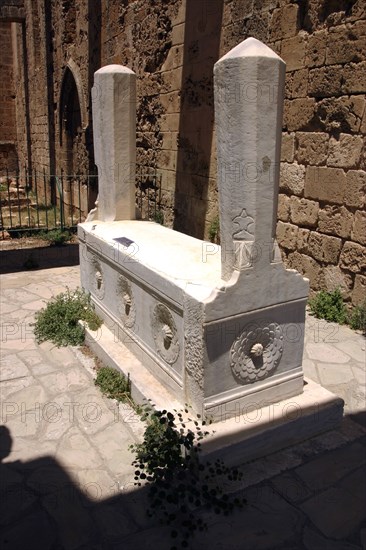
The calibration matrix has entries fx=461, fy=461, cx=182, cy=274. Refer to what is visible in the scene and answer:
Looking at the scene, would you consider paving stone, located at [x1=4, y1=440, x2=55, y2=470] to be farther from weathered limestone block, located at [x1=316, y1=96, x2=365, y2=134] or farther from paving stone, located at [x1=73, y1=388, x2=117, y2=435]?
weathered limestone block, located at [x1=316, y1=96, x2=365, y2=134]

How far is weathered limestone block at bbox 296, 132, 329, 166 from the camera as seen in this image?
5203 mm

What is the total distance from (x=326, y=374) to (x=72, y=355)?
2350mm

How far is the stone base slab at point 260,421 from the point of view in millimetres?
2820

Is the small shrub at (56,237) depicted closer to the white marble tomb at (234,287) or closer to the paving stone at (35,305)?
the paving stone at (35,305)

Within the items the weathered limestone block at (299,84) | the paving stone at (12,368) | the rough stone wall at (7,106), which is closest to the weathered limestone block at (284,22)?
the weathered limestone block at (299,84)

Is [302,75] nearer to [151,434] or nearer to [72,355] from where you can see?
[72,355]

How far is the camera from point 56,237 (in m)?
8.68

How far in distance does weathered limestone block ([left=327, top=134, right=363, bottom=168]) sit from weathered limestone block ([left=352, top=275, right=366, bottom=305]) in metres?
1.21

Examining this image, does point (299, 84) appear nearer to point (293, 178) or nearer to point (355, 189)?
point (293, 178)

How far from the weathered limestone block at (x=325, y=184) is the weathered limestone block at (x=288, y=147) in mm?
339

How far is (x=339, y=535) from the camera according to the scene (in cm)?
239

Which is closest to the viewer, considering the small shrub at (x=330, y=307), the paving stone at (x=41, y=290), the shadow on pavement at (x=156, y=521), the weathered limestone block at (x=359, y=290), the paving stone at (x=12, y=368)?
the shadow on pavement at (x=156, y=521)

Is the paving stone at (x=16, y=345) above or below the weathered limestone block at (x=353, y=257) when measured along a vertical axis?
below

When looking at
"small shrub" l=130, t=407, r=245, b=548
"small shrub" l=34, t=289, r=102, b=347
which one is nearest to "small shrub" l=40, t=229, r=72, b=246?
"small shrub" l=34, t=289, r=102, b=347
